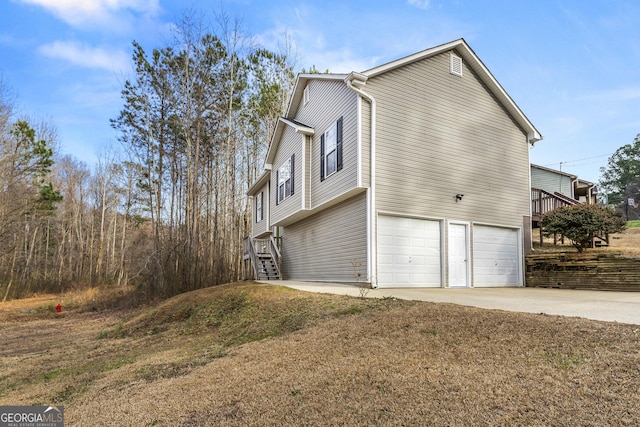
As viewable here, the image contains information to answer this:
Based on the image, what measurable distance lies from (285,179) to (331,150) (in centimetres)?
400

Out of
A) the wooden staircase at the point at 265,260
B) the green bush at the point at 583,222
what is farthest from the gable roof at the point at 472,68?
the wooden staircase at the point at 265,260

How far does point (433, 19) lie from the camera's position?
12.5 m

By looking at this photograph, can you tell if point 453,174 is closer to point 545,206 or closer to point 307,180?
point 307,180

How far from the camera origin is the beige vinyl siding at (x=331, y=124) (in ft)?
33.8

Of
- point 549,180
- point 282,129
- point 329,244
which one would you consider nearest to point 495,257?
point 329,244

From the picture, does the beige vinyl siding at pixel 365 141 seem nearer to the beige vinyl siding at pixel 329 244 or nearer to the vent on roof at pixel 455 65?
the beige vinyl siding at pixel 329 244

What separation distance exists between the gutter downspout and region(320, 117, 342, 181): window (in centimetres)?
123

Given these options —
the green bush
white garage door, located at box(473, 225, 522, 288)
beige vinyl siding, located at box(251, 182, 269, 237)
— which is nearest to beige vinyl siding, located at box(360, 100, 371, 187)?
white garage door, located at box(473, 225, 522, 288)

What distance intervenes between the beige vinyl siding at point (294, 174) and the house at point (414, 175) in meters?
0.11

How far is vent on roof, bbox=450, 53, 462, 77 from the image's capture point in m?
12.1

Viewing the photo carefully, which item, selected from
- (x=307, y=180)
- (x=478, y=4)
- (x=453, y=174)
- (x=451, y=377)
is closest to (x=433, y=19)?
(x=478, y=4)

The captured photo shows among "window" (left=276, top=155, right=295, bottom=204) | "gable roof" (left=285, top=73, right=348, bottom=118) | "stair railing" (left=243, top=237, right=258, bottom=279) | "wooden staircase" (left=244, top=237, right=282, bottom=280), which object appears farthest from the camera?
"wooden staircase" (left=244, top=237, right=282, bottom=280)

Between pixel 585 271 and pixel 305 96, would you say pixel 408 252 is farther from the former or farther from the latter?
pixel 305 96

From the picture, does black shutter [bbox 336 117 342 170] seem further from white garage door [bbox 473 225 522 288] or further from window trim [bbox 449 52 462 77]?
white garage door [bbox 473 225 522 288]
